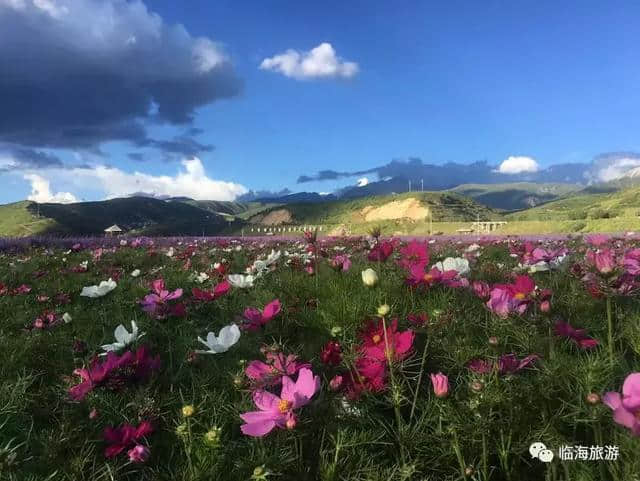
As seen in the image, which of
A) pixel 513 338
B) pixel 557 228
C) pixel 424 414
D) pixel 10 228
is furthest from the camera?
pixel 10 228

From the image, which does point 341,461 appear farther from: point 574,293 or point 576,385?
point 574,293

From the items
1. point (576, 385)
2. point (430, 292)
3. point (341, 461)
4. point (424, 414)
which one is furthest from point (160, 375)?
point (576, 385)

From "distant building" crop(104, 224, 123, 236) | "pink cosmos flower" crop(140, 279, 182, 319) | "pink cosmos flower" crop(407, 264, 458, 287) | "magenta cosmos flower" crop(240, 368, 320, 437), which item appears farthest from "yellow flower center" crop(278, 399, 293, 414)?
"distant building" crop(104, 224, 123, 236)

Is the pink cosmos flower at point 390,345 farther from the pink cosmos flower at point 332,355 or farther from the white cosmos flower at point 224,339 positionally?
the white cosmos flower at point 224,339

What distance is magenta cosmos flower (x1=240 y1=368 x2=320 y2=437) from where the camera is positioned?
4.16 feet

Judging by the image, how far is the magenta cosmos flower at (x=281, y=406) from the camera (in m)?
1.27

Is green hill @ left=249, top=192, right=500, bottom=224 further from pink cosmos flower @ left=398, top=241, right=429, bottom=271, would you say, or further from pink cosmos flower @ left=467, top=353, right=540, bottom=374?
pink cosmos flower @ left=467, top=353, right=540, bottom=374

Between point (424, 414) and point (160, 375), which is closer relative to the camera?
point (424, 414)

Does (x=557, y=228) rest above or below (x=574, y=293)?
below

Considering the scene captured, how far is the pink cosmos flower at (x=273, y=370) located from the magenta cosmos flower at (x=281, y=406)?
0.11 m

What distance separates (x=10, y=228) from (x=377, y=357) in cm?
22427

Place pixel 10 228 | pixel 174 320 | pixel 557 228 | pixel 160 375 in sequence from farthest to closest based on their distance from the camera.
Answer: pixel 10 228
pixel 557 228
pixel 174 320
pixel 160 375

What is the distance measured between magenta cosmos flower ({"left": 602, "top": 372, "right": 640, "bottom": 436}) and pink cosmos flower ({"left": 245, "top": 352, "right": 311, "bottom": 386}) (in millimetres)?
829

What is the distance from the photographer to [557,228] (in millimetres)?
43656
